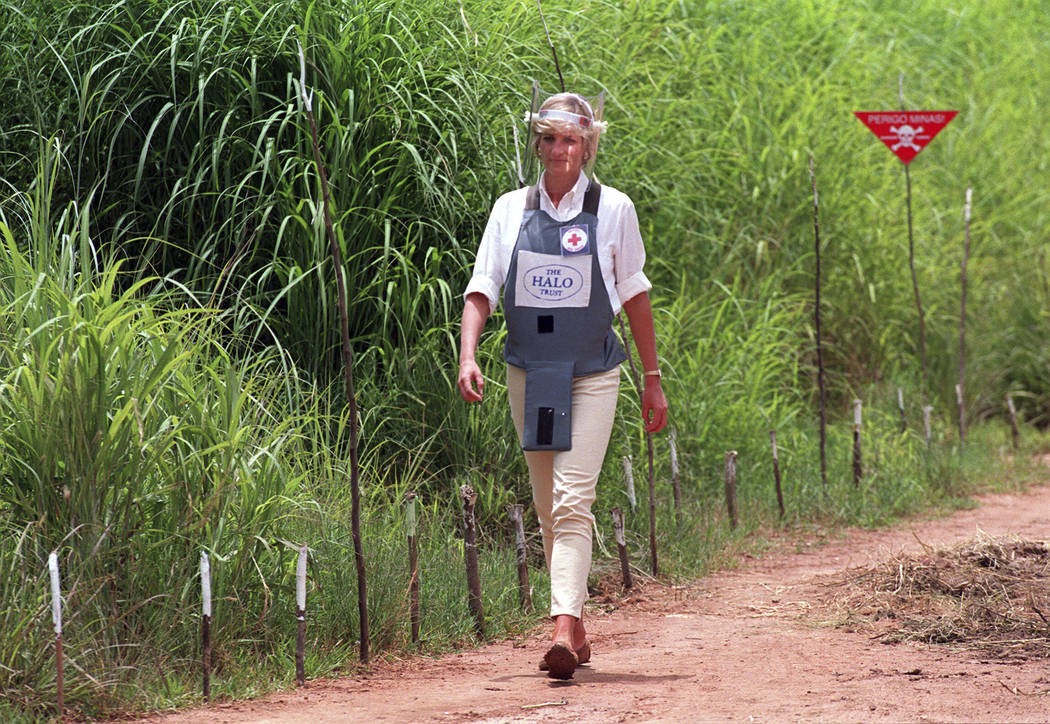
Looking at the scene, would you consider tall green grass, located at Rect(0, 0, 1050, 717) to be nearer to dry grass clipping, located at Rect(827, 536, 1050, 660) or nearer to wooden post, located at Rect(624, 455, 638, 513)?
wooden post, located at Rect(624, 455, 638, 513)

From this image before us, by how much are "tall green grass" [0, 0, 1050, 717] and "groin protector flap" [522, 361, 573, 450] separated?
77 cm

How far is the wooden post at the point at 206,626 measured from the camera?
349 centimetres

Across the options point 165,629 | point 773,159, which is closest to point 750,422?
point 773,159

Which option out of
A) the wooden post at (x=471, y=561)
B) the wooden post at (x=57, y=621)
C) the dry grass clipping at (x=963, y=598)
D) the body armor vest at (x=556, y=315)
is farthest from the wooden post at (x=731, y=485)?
the wooden post at (x=57, y=621)

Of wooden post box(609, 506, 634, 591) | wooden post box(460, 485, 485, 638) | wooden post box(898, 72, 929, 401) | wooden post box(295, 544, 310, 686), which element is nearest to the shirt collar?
wooden post box(460, 485, 485, 638)

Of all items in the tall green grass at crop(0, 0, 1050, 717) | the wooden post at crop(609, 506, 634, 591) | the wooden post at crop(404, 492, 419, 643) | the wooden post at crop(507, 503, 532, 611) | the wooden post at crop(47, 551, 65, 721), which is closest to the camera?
the wooden post at crop(47, 551, 65, 721)

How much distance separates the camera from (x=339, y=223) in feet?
17.7

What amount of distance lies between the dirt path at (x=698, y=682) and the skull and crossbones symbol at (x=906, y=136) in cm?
374

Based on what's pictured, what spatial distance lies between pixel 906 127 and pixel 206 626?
5717 millimetres

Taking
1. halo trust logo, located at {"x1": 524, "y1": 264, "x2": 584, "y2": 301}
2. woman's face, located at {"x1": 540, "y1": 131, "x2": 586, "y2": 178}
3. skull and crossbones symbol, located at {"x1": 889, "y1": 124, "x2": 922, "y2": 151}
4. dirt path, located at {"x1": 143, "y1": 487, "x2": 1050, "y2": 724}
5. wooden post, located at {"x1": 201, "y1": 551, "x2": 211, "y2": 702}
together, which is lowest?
dirt path, located at {"x1": 143, "y1": 487, "x2": 1050, "y2": 724}

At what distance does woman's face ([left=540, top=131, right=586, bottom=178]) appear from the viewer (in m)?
3.97

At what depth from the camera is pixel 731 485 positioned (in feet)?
20.0

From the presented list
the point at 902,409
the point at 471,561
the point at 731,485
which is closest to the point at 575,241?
the point at 471,561

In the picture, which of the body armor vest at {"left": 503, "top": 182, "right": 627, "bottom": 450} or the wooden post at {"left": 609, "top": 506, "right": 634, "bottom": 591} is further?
the wooden post at {"left": 609, "top": 506, "right": 634, "bottom": 591}
